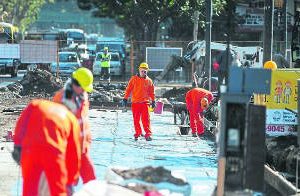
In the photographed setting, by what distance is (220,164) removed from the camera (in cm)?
826

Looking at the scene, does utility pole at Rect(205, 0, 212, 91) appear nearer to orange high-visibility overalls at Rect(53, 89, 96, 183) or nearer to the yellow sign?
the yellow sign

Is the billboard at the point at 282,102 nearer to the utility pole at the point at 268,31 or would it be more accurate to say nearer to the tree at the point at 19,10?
the utility pole at the point at 268,31

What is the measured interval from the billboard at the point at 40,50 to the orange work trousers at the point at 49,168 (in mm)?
A: 28266

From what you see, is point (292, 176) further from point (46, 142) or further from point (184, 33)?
Answer: point (184, 33)

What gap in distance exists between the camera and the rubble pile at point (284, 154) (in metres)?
12.6

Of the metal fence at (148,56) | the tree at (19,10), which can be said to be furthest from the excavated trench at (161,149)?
the tree at (19,10)

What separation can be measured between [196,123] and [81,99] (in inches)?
392

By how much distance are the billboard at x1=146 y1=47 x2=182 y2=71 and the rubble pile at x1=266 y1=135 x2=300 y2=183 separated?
22.2 m

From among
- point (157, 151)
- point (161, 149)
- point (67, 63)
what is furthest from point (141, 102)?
point (67, 63)

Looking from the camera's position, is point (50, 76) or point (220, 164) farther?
point (50, 76)

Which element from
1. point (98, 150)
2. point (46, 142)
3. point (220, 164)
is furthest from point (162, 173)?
point (98, 150)

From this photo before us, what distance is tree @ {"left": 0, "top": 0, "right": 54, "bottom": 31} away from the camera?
250ft

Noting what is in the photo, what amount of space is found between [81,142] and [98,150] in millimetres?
6893

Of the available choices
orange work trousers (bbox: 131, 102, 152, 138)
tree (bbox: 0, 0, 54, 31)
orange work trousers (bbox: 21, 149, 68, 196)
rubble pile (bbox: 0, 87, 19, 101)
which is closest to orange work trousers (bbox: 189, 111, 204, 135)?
orange work trousers (bbox: 131, 102, 152, 138)
